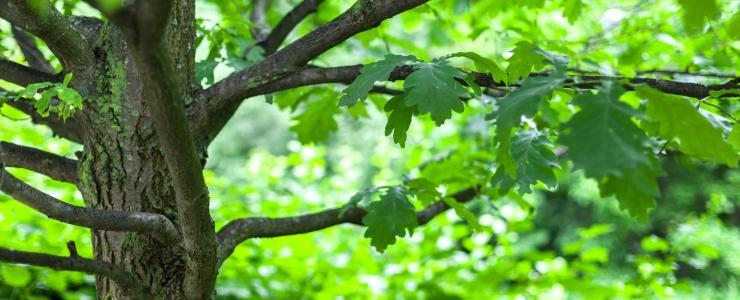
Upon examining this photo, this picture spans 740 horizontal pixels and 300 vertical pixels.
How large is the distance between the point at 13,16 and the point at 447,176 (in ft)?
3.66

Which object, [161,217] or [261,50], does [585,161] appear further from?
[261,50]

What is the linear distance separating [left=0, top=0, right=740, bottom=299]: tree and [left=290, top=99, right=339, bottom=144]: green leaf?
424mm

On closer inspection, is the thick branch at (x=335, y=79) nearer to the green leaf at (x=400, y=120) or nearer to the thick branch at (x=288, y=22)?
the green leaf at (x=400, y=120)

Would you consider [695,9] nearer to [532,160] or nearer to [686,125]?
[686,125]

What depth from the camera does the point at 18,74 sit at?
3.74ft

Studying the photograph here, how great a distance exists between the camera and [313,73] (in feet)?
3.63

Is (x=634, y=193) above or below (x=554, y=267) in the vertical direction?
below

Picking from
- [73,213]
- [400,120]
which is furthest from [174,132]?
[400,120]

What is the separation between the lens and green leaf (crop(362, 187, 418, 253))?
4.10ft

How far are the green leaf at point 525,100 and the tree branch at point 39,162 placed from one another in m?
0.75

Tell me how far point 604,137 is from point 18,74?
92 cm

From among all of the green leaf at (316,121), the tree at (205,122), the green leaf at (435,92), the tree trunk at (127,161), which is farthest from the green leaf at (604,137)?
the green leaf at (316,121)

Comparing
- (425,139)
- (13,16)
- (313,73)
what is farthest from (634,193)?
(425,139)

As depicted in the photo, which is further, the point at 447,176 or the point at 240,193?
the point at 240,193
